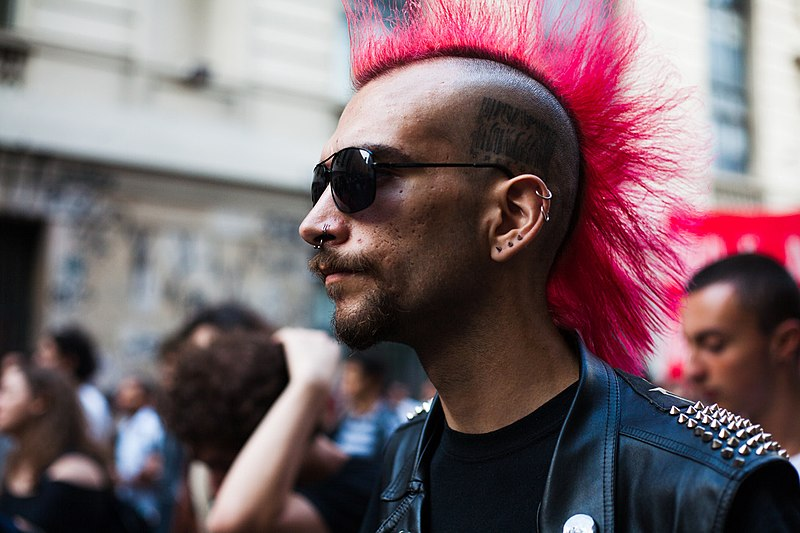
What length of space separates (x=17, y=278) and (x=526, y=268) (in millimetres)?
8920

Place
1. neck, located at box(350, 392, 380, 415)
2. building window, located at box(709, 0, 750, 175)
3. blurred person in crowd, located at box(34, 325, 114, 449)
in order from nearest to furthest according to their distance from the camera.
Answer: blurred person in crowd, located at box(34, 325, 114, 449), neck, located at box(350, 392, 380, 415), building window, located at box(709, 0, 750, 175)

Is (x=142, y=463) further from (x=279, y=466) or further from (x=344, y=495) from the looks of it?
(x=279, y=466)

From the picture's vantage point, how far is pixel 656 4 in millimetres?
13305

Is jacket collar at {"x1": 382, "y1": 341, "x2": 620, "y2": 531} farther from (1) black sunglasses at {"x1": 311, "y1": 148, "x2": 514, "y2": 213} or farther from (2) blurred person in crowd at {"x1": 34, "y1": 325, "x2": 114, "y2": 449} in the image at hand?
(2) blurred person in crowd at {"x1": 34, "y1": 325, "x2": 114, "y2": 449}

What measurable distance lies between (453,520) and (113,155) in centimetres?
874

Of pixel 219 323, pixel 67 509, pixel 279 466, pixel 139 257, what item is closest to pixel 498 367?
pixel 279 466

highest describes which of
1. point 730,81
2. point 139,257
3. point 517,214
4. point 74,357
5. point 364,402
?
point 730,81

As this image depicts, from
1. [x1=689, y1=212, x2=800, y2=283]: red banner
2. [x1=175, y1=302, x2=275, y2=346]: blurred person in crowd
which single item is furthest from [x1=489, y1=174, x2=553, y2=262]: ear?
[x1=689, y1=212, x2=800, y2=283]: red banner

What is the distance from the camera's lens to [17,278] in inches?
365

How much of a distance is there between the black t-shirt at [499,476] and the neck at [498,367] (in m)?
0.03

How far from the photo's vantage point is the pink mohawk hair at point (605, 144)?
177 cm

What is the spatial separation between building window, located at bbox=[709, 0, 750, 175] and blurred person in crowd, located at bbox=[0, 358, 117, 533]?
42.4 ft

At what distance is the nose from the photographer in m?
1.62

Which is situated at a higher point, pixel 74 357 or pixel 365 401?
pixel 74 357
